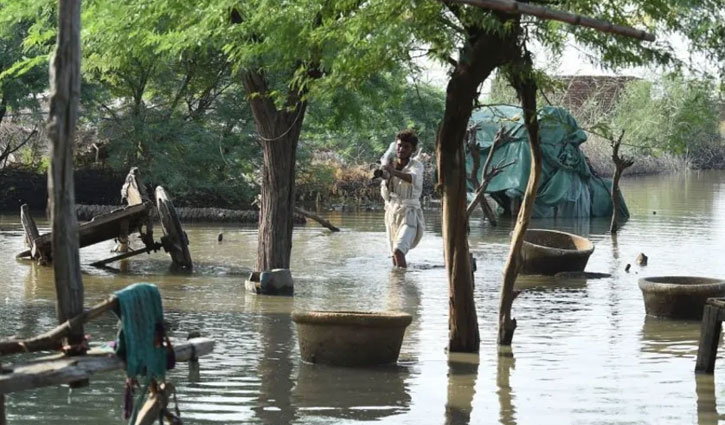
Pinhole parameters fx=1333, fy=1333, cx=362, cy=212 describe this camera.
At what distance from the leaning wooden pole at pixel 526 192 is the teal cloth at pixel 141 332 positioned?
15.3 ft

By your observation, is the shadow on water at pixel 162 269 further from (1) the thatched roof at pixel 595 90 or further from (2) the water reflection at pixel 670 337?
(1) the thatched roof at pixel 595 90

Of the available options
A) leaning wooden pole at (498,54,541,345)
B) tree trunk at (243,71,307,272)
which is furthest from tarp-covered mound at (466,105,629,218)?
leaning wooden pole at (498,54,541,345)

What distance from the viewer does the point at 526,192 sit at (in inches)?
448

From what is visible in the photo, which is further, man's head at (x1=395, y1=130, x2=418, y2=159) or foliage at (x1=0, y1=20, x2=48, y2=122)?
foliage at (x1=0, y1=20, x2=48, y2=122)

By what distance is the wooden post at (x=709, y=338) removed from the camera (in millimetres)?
10219

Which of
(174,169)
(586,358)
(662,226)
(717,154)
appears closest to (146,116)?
(174,169)

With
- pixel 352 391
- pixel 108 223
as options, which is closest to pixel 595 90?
pixel 108 223

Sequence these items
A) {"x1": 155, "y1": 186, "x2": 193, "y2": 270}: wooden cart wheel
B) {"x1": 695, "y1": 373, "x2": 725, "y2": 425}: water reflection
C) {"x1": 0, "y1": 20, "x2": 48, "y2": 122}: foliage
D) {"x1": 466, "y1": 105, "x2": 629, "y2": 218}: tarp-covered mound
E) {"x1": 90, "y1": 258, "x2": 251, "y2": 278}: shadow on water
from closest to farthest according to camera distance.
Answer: {"x1": 695, "y1": 373, "x2": 725, "y2": 425}: water reflection → {"x1": 155, "y1": 186, "x2": 193, "y2": 270}: wooden cart wheel → {"x1": 90, "y1": 258, "x2": 251, "y2": 278}: shadow on water → {"x1": 0, "y1": 20, "x2": 48, "y2": 122}: foliage → {"x1": 466, "y1": 105, "x2": 629, "y2": 218}: tarp-covered mound

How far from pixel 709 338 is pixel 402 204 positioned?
857 cm

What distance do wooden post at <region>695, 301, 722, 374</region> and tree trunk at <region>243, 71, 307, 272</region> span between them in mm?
6170

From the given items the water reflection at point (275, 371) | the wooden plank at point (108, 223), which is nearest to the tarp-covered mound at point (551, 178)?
the wooden plank at point (108, 223)

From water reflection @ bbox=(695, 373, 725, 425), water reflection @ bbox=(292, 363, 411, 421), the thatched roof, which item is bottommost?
water reflection @ bbox=(695, 373, 725, 425)

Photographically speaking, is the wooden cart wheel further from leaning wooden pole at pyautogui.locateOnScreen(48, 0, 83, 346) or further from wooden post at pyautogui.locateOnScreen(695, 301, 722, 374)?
leaning wooden pole at pyautogui.locateOnScreen(48, 0, 83, 346)

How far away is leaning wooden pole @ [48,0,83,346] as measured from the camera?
6.69 m
